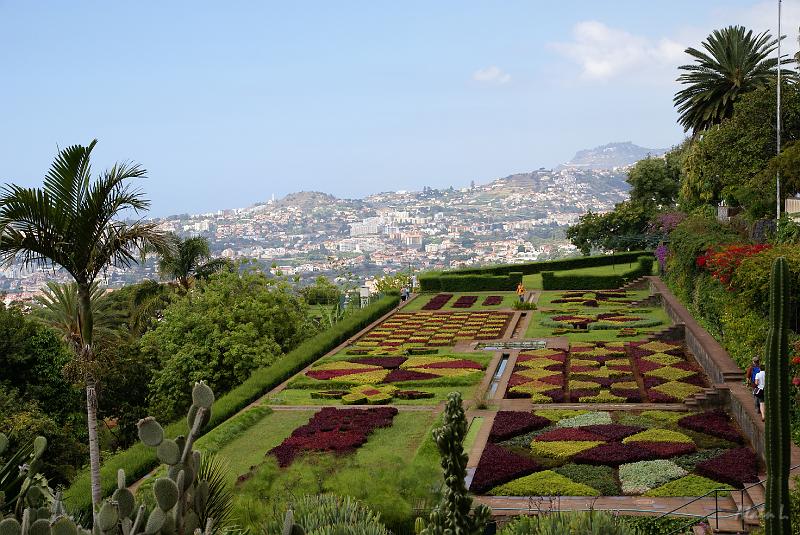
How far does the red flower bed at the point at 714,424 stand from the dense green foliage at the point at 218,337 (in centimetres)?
1349

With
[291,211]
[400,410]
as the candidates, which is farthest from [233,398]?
[291,211]

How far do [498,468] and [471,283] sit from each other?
30218mm

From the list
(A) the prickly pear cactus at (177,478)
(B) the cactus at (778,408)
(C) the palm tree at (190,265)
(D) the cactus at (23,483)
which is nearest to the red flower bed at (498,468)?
(B) the cactus at (778,408)

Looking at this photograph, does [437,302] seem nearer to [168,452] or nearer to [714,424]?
[714,424]

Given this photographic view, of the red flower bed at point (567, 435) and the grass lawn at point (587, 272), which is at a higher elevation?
the grass lawn at point (587, 272)

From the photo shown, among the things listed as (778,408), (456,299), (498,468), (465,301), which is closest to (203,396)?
(778,408)

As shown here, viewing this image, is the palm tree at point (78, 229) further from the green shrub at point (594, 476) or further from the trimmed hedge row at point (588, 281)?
the trimmed hedge row at point (588, 281)

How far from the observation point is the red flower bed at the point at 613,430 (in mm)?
17109

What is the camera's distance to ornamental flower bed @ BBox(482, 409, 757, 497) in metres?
14.2

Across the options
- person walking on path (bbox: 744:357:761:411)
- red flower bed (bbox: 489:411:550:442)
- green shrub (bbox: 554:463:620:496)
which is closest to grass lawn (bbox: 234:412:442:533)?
green shrub (bbox: 554:463:620:496)

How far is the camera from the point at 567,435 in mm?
17266

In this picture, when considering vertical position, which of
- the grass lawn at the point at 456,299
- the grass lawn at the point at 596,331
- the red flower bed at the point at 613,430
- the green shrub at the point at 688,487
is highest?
the grass lawn at the point at 456,299

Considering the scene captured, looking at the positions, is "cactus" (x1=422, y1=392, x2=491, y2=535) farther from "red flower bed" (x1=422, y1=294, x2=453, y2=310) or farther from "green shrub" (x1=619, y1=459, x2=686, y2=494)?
"red flower bed" (x1=422, y1=294, x2=453, y2=310)

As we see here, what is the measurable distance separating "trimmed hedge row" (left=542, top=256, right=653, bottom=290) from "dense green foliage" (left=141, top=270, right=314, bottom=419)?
17.9 meters
